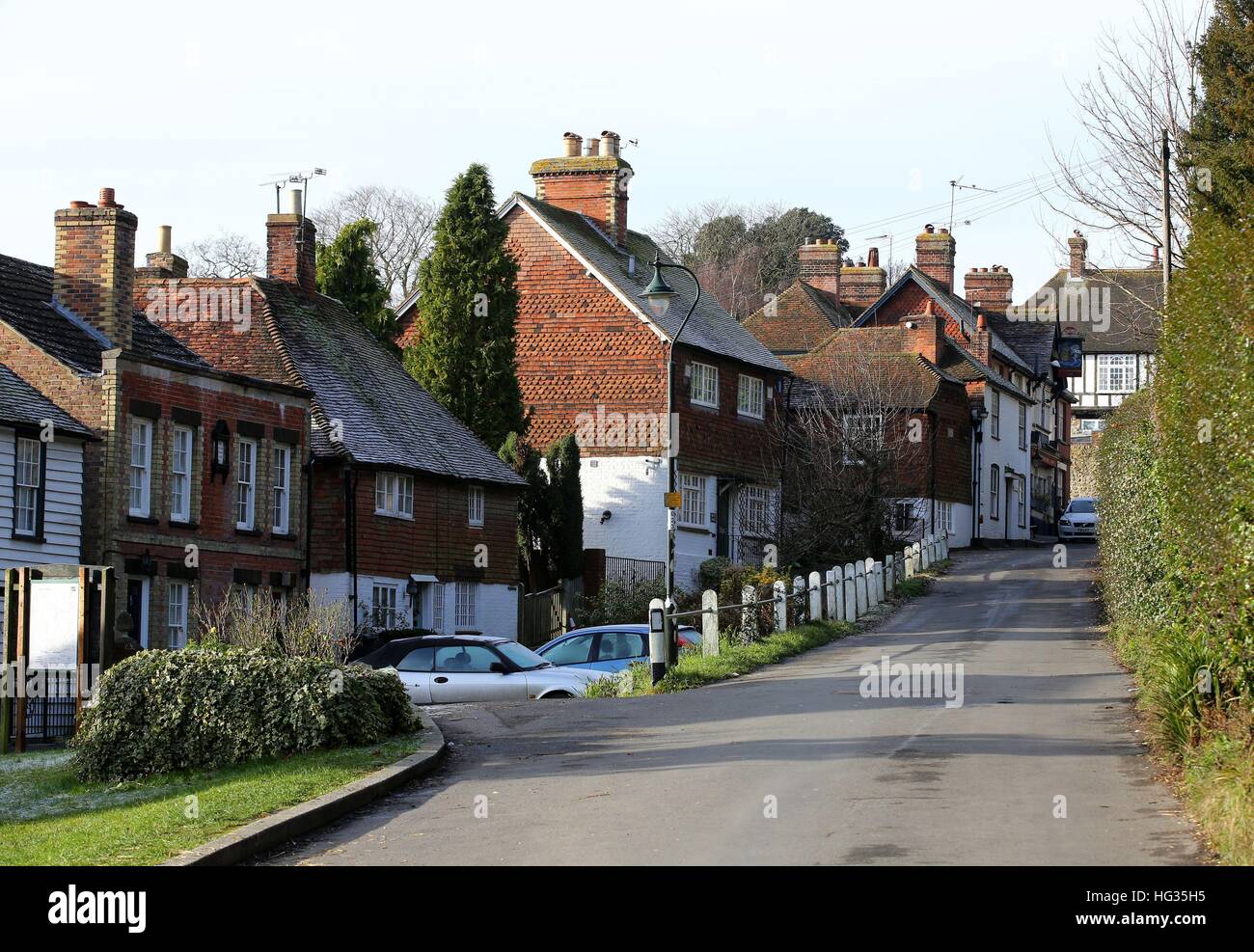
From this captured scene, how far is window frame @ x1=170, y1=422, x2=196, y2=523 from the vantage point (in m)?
28.0

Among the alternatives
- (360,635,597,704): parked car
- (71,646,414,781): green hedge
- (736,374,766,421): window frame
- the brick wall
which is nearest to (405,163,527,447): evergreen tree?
the brick wall

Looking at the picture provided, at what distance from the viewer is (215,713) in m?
16.0

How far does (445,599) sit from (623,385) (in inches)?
369

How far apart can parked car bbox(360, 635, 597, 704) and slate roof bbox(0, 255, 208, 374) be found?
748cm

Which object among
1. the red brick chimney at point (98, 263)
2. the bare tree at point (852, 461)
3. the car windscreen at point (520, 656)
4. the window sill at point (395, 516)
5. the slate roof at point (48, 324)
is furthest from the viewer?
the bare tree at point (852, 461)

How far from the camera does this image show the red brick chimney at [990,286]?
2719 inches

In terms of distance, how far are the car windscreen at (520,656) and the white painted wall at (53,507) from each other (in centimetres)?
743

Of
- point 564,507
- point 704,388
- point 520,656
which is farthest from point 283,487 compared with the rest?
point 704,388

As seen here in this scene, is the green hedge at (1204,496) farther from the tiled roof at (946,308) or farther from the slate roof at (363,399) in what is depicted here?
A: the tiled roof at (946,308)

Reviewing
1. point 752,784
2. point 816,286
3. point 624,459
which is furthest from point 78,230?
point 816,286

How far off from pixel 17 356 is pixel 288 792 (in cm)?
1681

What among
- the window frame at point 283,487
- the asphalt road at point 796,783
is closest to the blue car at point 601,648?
the asphalt road at point 796,783

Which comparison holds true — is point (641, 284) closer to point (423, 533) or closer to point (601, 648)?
point (423, 533)
